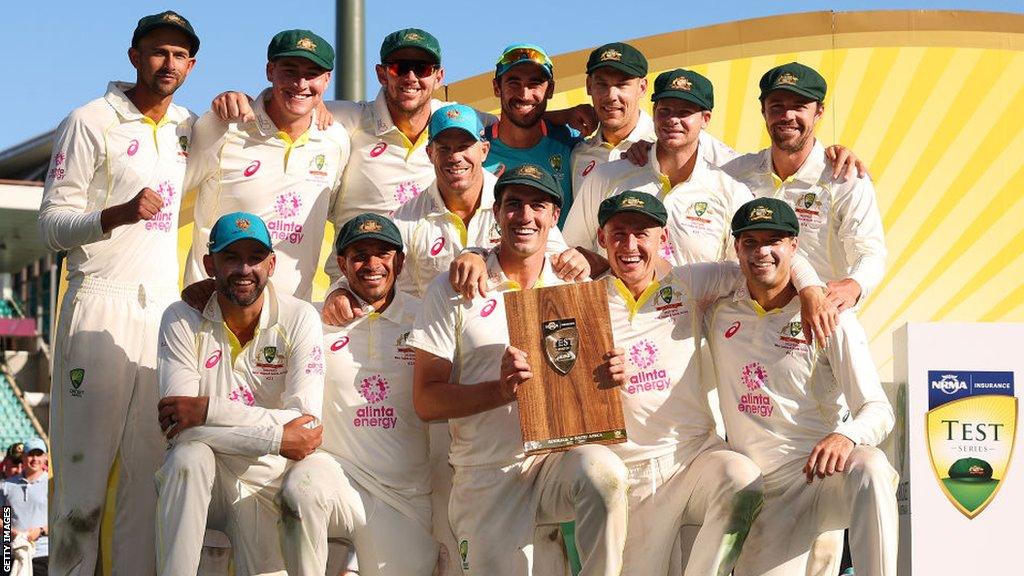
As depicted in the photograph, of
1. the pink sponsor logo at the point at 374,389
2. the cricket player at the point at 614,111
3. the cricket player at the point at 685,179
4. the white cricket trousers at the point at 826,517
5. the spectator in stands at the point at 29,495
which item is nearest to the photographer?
the white cricket trousers at the point at 826,517

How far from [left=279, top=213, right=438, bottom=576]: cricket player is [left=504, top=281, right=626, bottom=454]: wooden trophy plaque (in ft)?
2.30

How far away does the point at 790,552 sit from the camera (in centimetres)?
625

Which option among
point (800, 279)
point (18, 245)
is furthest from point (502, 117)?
point (18, 245)

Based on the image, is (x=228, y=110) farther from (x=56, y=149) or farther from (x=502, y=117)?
(x=502, y=117)

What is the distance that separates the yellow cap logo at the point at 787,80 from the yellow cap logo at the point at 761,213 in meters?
0.91

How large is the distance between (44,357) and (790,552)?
3036cm

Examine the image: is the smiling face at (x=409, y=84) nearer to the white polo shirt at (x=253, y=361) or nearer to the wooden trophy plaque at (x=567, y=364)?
the white polo shirt at (x=253, y=361)

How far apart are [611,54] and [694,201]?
2.90 ft

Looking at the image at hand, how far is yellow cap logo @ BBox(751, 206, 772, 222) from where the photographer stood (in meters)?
6.20

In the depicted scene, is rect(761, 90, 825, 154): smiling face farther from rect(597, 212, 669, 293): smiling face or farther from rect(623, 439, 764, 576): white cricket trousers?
rect(623, 439, 764, 576): white cricket trousers

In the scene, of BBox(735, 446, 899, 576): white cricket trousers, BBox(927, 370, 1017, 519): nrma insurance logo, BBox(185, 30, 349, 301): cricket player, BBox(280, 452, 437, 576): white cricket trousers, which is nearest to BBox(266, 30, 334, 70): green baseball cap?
BBox(185, 30, 349, 301): cricket player

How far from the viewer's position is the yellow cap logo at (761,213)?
620 cm

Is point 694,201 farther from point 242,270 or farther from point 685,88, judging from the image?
point 242,270

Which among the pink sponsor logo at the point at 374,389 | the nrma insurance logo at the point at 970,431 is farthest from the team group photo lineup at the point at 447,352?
the nrma insurance logo at the point at 970,431
